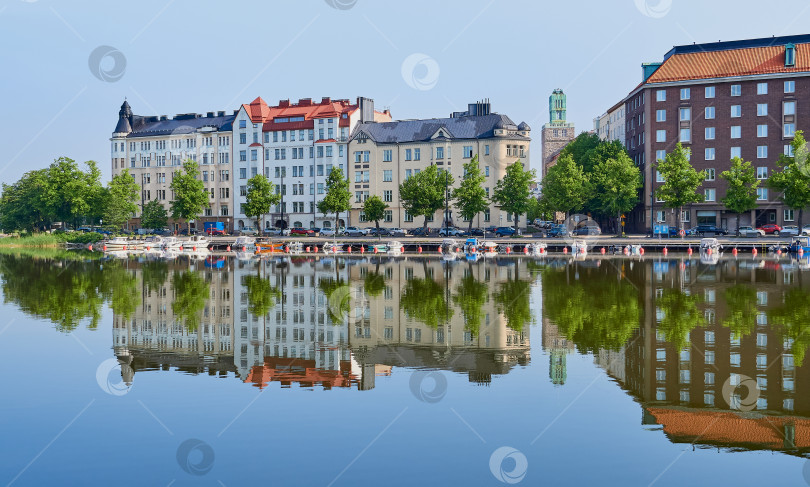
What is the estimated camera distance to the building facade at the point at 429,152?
121m

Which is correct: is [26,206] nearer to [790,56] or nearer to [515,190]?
[515,190]

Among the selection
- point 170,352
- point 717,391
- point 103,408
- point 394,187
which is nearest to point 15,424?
point 103,408

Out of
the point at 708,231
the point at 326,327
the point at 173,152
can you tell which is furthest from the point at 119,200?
the point at 326,327

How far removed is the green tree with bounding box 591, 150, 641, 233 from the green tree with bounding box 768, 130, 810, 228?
57.2 feet

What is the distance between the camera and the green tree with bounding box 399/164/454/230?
11294cm

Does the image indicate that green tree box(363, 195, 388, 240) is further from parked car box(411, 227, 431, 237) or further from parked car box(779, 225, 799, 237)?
parked car box(779, 225, 799, 237)

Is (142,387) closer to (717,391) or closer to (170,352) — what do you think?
(170,352)

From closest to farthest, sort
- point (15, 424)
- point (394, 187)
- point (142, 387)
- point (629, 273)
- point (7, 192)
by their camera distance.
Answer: point (15, 424), point (142, 387), point (629, 273), point (394, 187), point (7, 192)

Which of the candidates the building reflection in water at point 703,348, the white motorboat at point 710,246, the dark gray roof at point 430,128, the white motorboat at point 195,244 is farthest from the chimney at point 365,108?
the building reflection in water at point 703,348

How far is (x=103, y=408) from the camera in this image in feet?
59.3

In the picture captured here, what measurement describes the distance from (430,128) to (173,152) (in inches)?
2062

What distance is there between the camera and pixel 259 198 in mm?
121938

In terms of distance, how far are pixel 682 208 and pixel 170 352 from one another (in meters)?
90.8

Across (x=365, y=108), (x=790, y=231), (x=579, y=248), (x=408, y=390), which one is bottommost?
(x=408, y=390)
